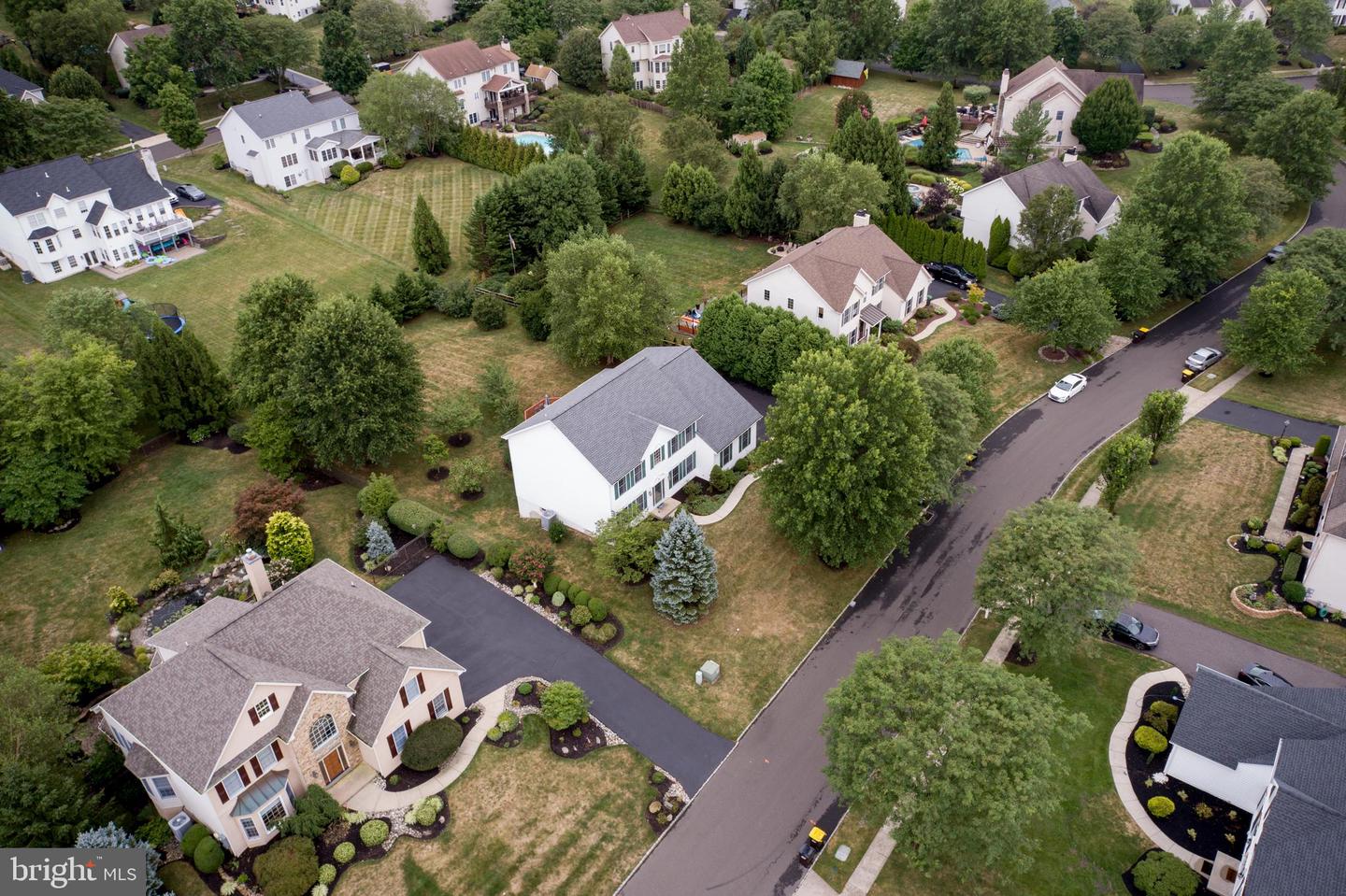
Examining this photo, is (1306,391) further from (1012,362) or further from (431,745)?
(431,745)

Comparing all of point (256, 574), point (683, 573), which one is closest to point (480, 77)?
point (256, 574)

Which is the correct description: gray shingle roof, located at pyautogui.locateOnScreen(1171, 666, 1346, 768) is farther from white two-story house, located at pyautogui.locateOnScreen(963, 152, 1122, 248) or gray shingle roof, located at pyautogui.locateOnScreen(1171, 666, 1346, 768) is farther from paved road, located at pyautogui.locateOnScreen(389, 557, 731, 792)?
white two-story house, located at pyautogui.locateOnScreen(963, 152, 1122, 248)

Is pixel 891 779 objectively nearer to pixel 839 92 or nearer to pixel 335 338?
pixel 335 338

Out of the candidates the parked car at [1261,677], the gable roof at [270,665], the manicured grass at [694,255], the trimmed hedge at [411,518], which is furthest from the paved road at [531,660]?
the manicured grass at [694,255]

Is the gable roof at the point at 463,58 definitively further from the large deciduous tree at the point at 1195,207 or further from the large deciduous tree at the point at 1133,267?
the large deciduous tree at the point at 1195,207

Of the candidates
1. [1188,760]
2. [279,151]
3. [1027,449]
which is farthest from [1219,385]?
[279,151]

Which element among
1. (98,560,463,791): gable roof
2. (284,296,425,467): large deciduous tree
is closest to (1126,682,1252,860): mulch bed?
(98,560,463,791): gable roof
